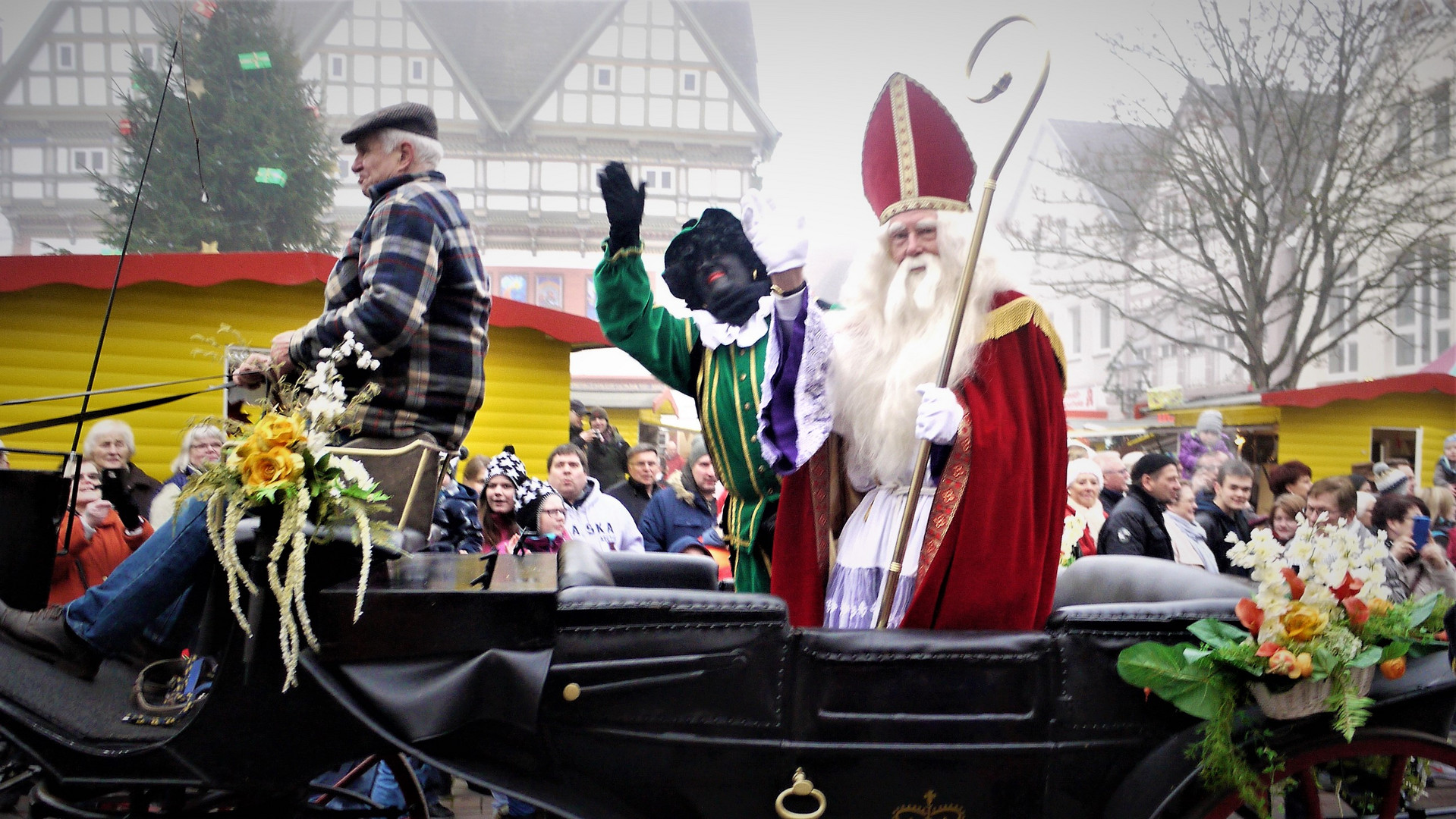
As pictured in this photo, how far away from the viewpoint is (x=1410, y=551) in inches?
199

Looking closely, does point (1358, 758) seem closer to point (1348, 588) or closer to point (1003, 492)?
point (1348, 588)

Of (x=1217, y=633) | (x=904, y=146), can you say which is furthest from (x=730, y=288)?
(x=1217, y=633)

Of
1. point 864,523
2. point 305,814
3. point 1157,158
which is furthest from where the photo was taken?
point 1157,158

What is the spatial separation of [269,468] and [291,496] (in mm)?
64

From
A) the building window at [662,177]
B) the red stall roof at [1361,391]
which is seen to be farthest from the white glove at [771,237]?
A: the building window at [662,177]

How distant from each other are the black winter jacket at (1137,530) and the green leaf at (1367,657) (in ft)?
8.71

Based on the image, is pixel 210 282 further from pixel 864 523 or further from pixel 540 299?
pixel 540 299

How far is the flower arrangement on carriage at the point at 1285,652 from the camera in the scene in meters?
2.07

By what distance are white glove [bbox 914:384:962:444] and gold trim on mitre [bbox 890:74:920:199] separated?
0.61 meters

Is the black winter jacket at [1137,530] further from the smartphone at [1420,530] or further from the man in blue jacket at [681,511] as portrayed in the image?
the man in blue jacket at [681,511]

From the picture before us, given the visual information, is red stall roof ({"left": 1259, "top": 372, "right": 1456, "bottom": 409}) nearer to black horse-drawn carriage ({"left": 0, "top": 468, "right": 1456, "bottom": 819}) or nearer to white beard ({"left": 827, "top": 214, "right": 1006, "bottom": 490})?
white beard ({"left": 827, "top": 214, "right": 1006, "bottom": 490})

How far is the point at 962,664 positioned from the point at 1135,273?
18.3m

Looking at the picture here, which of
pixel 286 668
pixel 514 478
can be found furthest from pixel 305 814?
pixel 514 478

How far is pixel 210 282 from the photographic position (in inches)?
277
